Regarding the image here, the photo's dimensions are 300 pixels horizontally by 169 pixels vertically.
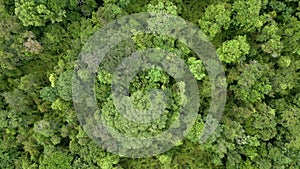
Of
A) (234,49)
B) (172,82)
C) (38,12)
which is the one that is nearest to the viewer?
(234,49)

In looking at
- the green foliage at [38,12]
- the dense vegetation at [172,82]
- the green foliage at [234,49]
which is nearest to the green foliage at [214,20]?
the dense vegetation at [172,82]

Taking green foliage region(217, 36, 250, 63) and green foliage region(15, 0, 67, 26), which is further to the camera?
green foliage region(15, 0, 67, 26)

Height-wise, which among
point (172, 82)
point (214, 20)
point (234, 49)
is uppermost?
point (214, 20)

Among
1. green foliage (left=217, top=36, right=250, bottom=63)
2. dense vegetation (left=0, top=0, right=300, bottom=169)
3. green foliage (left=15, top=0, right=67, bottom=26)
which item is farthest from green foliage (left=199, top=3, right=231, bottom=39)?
green foliage (left=15, top=0, right=67, bottom=26)

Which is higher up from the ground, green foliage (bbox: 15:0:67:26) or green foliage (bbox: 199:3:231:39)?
green foliage (bbox: 199:3:231:39)

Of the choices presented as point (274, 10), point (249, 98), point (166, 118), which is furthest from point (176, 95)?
point (274, 10)

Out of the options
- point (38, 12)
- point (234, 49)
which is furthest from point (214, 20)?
point (38, 12)

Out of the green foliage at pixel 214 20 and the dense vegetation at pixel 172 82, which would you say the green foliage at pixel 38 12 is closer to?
the dense vegetation at pixel 172 82

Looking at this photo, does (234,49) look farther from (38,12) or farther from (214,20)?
(38,12)

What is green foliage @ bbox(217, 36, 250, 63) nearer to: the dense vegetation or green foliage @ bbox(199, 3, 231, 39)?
the dense vegetation
